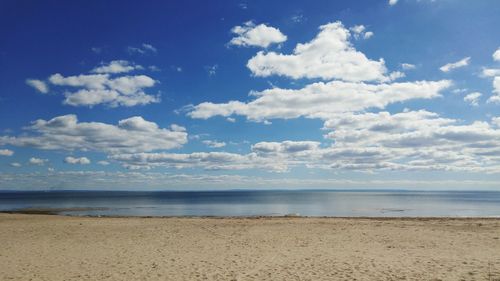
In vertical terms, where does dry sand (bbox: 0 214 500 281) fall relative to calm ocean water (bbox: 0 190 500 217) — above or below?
above

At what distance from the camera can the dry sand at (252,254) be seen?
1245 centimetres

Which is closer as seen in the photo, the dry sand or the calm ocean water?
the dry sand

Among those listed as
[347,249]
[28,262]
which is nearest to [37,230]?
[28,262]

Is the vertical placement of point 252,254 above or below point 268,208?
above

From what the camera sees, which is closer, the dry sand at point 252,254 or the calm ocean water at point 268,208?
the dry sand at point 252,254

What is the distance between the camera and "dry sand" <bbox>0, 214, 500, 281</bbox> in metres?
12.5

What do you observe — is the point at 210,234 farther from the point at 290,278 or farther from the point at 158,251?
the point at 290,278

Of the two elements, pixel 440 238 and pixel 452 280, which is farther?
pixel 440 238

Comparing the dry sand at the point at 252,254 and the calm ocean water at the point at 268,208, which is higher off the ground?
the dry sand at the point at 252,254

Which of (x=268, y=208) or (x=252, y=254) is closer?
(x=252, y=254)

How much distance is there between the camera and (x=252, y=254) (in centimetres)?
1602

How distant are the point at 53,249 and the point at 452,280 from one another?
52.2 ft

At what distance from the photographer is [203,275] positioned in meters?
12.4

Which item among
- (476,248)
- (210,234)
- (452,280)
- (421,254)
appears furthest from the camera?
(210,234)
